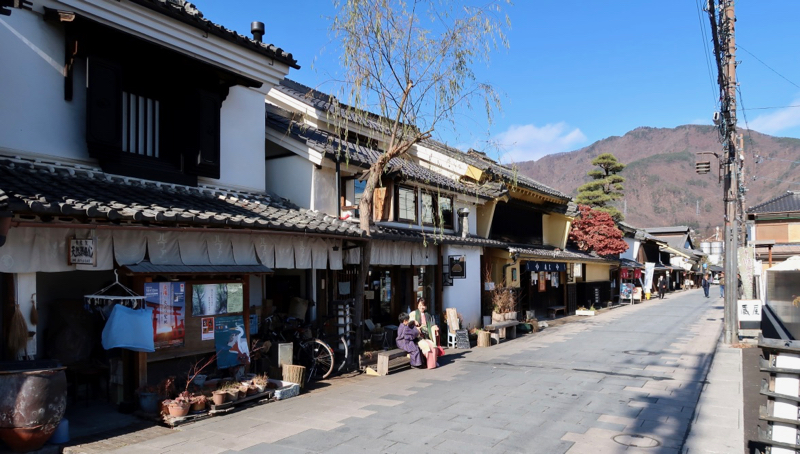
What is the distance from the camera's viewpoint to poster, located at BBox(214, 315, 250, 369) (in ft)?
32.8

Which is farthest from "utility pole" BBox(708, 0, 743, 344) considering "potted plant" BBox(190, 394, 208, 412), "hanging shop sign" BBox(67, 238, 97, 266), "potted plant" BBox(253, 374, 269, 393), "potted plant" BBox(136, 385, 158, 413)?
"hanging shop sign" BBox(67, 238, 97, 266)

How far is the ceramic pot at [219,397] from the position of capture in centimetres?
884

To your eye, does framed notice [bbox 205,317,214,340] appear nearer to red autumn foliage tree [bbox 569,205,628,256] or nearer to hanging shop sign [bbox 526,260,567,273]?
hanging shop sign [bbox 526,260,567,273]

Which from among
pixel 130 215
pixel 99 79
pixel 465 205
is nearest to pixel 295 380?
pixel 130 215

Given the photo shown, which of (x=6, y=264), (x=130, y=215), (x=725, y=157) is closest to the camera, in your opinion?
(x=6, y=264)

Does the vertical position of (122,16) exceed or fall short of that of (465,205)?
it exceeds it

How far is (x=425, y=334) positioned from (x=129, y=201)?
28.0 feet

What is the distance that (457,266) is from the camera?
1762 cm

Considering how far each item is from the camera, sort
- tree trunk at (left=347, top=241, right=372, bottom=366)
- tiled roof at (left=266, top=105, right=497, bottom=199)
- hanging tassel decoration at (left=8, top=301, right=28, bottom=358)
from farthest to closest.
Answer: tiled roof at (left=266, top=105, right=497, bottom=199), tree trunk at (left=347, top=241, right=372, bottom=366), hanging tassel decoration at (left=8, top=301, right=28, bottom=358)

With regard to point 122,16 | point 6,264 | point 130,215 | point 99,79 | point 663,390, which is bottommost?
point 663,390

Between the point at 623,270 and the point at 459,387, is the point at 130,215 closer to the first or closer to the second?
the point at 459,387

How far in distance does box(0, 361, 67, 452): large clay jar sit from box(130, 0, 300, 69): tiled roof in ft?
21.5

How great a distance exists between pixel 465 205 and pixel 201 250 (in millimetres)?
11969

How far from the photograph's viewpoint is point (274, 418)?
8.70 meters
